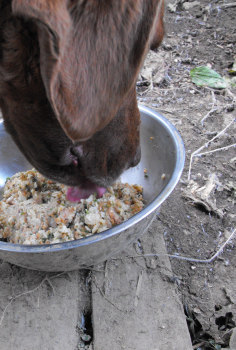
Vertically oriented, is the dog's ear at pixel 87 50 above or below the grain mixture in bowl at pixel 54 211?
above

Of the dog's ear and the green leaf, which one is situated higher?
the dog's ear

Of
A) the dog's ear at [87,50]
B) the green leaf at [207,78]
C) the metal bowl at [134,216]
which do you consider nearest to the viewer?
the dog's ear at [87,50]

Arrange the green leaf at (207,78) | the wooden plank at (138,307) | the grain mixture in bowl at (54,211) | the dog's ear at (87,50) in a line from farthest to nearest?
1. the green leaf at (207,78)
2. the grain mixture in bowl at (54,211)
3. the wooden plank at (138,307)
4. the dog's ear at (87,50)

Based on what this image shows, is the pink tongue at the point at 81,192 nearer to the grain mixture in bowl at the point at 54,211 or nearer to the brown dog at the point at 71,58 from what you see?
the grain mixture in bowl at the point at 54,211

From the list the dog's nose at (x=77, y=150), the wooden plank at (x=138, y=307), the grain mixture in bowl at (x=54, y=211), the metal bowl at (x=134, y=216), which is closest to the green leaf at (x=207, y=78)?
the metal bowl at (x=134, y=216)

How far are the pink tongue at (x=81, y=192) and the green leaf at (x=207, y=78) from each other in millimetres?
1867

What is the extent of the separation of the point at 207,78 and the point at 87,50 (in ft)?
8.40

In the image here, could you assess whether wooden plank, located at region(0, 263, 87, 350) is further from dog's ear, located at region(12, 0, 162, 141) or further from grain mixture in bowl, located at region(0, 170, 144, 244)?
dog's ear, located at region(12, 0, 162, 141)

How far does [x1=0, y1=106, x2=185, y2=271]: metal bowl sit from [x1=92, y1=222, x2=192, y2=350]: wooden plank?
8.1 inches

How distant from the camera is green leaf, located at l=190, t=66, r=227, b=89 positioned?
3162 millimetres

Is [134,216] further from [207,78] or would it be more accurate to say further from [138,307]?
[207,78]

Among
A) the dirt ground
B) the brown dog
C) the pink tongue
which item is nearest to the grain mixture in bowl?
the pink tongue

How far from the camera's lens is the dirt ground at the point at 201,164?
172cm

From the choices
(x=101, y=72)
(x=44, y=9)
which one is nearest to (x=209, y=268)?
(x=101, y=72)
